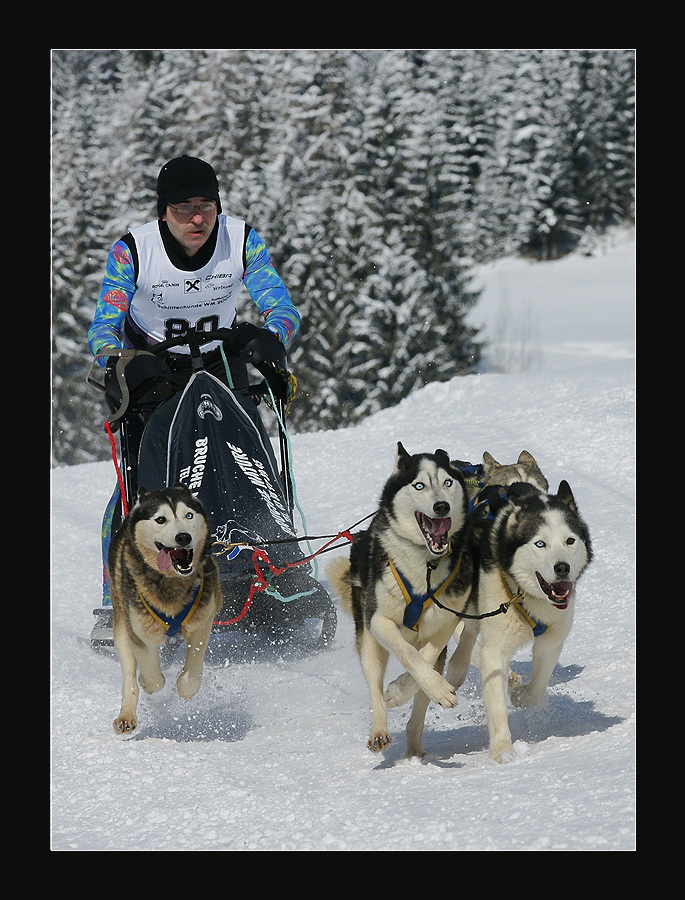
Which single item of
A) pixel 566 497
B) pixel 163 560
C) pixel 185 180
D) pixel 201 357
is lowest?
pixel 163 560

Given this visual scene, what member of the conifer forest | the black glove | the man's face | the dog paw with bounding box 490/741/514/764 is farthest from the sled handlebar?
the conifer forest

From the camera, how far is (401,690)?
330 cm

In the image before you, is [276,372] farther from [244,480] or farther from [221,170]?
[221,170]

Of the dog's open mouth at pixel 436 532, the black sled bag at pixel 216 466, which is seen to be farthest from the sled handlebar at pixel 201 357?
the dog's open mouth at pixel 436 532

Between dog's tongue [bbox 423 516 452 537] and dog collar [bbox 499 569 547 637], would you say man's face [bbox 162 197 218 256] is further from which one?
dog collar [bbox 499 569 547 637]

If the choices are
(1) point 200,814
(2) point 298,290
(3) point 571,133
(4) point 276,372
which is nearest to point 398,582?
(1) point 200,814

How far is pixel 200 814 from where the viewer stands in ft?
9.50

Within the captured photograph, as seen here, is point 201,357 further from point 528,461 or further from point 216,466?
point 528,461

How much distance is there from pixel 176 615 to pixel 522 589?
1289mm

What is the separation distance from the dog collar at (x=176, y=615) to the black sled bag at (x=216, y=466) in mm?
687

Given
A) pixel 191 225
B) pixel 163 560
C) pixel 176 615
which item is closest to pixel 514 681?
pixel 176 615

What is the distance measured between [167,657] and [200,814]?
1915 mm

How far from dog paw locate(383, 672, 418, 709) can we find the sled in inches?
41.2

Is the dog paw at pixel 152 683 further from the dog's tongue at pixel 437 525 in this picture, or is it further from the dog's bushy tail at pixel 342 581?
the dog's tongue at pixel 437 525
